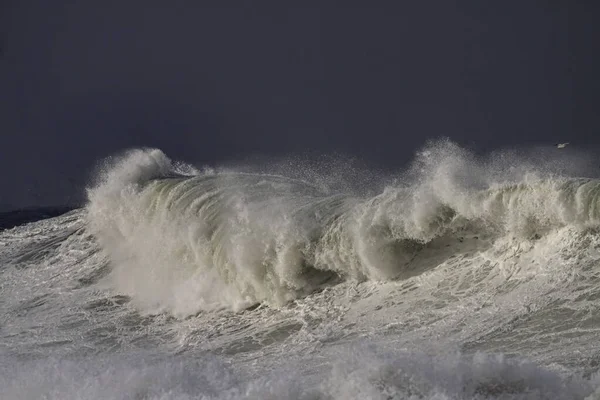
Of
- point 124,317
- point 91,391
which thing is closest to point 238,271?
point 124,317

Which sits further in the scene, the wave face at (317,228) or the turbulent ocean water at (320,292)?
the wave face at (317,228)

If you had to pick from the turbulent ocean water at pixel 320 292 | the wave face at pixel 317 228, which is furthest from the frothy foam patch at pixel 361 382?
the wave face at pixel 317 228

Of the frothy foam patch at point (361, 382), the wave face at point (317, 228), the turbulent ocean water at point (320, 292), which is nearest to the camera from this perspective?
the frothy foam patch at point (361, 382)

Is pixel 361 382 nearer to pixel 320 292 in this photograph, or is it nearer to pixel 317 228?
pixel 320 292

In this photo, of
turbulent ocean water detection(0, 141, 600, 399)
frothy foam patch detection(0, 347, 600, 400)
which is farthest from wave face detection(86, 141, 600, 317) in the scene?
frothy foam patch detection(0, 347, 600, 400)

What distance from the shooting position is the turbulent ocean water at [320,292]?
6.25 m

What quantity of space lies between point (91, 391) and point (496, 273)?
125 inches

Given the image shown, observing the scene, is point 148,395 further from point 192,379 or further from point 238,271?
point 238,271

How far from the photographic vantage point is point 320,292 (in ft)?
30.8

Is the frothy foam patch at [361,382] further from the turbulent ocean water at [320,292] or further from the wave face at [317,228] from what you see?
the wave face at [317,228]

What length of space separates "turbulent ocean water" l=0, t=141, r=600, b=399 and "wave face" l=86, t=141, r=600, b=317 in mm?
18

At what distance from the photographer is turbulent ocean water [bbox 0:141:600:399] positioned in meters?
6.25

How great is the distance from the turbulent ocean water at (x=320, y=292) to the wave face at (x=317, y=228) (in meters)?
0.02

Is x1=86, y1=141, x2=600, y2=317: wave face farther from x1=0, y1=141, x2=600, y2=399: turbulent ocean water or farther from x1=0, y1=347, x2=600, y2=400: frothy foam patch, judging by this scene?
x1=0, y1=347, x2=600, y2=400: frothy foam patch
